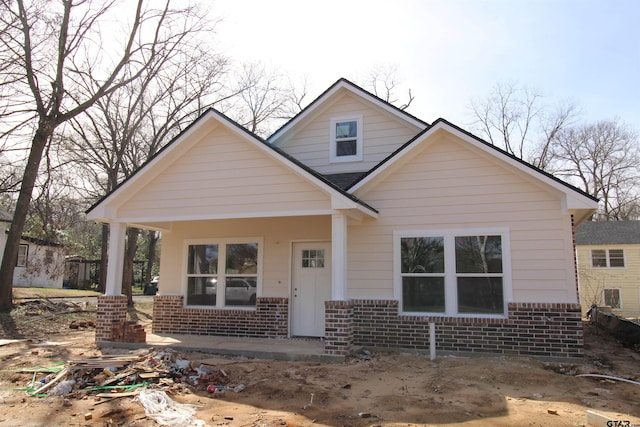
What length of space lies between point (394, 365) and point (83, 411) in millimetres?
4992

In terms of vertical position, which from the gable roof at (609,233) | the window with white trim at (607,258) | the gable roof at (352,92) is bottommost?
the window with white trim at (607,258)

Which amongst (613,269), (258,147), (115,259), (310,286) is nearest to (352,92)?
(258,147)

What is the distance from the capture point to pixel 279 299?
37.4 feet

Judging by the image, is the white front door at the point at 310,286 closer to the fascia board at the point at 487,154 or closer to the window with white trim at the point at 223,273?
the window with white trim at the point at 223,273

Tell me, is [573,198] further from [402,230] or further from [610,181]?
[610,181]

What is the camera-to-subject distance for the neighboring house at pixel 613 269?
28.4 m

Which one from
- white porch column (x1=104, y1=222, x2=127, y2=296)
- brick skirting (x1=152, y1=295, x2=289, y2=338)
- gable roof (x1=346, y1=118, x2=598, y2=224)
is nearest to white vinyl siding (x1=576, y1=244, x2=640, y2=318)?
gable roof (x1=346, y1=118, x2=598, y2=224)

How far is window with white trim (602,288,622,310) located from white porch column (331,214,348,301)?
2583 cm

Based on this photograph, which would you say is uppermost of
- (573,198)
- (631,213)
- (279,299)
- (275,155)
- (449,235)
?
(631,213)

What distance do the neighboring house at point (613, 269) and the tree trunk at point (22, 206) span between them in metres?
28.2

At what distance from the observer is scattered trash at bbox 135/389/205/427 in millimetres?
5566

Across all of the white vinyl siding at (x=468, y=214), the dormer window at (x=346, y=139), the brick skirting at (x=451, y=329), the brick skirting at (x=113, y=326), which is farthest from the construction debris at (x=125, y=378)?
the dormer window at (x=346, y=139)

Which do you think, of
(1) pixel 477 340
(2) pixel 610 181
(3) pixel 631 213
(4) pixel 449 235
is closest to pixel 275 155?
(4) pixel 449 235

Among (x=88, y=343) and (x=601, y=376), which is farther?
(x=88, y=343)
